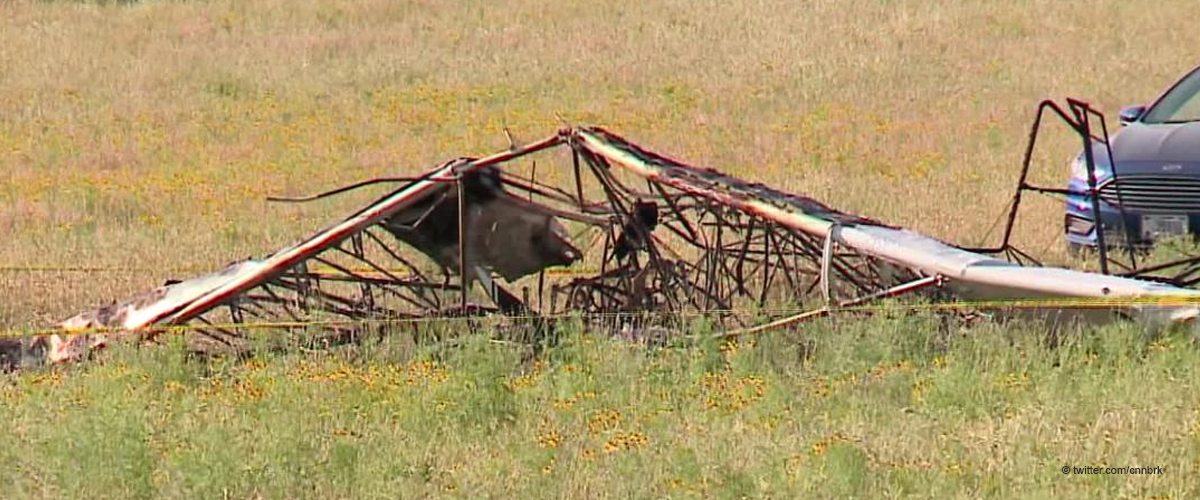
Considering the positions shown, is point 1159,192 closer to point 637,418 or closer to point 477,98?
point 637,418

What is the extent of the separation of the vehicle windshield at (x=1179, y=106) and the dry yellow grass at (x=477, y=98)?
3.90ft

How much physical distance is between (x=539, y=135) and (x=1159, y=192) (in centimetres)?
975

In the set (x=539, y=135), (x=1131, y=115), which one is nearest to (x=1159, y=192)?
(x=1131, y=115)

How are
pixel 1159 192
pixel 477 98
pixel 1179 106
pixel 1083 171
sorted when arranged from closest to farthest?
pixel 1159 192 < pixel 1083 171 < pixel 1179 106 < pixel 477 98

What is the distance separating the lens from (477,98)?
882 inches

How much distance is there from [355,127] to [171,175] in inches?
137

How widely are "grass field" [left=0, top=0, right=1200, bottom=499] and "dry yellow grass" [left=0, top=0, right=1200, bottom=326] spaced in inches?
2.8

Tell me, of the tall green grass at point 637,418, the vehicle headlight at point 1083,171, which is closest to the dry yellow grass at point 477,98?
the vehicle headlight at point 1083,171

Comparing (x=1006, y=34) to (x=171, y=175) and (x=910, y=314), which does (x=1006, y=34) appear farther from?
(x=910, y=314)

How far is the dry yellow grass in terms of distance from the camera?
1427cm

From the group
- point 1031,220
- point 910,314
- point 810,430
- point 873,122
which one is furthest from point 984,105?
point 810,430

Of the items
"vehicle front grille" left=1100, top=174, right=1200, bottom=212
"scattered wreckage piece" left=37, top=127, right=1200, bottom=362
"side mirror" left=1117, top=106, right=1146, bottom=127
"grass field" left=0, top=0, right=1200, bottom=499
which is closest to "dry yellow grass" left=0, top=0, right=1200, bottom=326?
"grass field" left=0, top=0, right=1200, bottom=499

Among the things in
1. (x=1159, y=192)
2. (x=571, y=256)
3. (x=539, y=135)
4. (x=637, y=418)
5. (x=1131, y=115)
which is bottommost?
(x=539, y=135)

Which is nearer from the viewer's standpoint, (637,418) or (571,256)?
(637,418)
